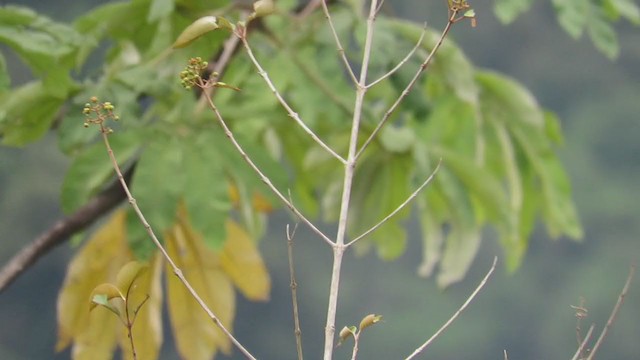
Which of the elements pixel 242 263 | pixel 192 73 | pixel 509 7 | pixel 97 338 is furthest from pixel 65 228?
pixel 192 73

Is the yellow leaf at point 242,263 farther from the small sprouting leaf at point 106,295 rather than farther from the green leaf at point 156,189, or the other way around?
the small sprouting leaf at point 106,295

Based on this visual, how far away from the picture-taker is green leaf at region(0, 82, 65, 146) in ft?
5.05

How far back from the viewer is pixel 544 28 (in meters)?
11.6

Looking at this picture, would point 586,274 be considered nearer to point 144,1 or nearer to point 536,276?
point 536,276

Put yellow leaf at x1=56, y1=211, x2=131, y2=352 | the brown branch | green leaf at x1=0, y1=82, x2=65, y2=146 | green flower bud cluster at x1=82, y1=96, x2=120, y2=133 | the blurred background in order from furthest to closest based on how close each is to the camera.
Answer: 1. the blurred background
2. yellow leaf at x1=56, y1=211, x2=131, y2=352
3. green leaf at x1=0, y1=82, x2=65, y2=146
4. the brown branch
5. green flower bud cluster at x1=82, y1=96, x2=120, y2=133

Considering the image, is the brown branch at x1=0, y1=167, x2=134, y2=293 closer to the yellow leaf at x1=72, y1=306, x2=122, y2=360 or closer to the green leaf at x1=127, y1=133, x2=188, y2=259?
the green leaf at x1=127, y1=133, x2=188, y2=259

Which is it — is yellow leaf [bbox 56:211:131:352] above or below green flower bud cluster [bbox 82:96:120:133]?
below

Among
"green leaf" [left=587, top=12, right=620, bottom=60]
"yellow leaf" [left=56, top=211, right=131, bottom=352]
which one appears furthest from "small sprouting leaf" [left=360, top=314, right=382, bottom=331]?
"green leaf" [left=587, top=12, right=620, bottom=60]

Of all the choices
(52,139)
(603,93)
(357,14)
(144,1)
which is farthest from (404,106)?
(603,93)

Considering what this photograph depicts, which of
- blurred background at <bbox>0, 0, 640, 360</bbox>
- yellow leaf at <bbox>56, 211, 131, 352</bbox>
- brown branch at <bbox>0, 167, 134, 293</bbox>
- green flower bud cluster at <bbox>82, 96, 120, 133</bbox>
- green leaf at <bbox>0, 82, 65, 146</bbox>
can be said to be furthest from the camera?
blurred background at <bbox>0, 0, 640, 360</bbox>

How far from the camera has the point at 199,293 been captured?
5.74 feet

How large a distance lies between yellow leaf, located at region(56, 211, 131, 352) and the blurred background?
21.0 feet

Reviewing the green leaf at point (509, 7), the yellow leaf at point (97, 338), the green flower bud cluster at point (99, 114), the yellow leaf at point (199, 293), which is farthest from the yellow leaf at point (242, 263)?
the green flower bud cluster at point (99, 114)

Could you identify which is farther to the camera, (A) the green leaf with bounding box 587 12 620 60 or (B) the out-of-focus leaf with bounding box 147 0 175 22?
(A) the green leaf with bounding box 587 12 620 60
